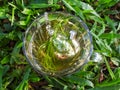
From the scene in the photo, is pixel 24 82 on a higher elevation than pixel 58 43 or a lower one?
lower

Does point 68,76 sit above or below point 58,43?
below

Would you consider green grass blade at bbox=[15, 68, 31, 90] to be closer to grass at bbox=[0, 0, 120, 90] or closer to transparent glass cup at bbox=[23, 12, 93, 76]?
grass at bbox=[0, 0, 120, 90]

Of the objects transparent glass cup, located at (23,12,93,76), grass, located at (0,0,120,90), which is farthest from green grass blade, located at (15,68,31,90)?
transparent glass cup, located at (23,12,93,76)

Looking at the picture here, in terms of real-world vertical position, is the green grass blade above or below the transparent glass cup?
below

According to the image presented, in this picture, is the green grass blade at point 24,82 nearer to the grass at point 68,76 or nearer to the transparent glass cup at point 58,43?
the grass at point 68,76

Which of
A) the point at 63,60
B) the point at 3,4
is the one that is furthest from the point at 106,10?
the point at 3,4

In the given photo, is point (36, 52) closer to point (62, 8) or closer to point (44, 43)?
point (44, 43)
